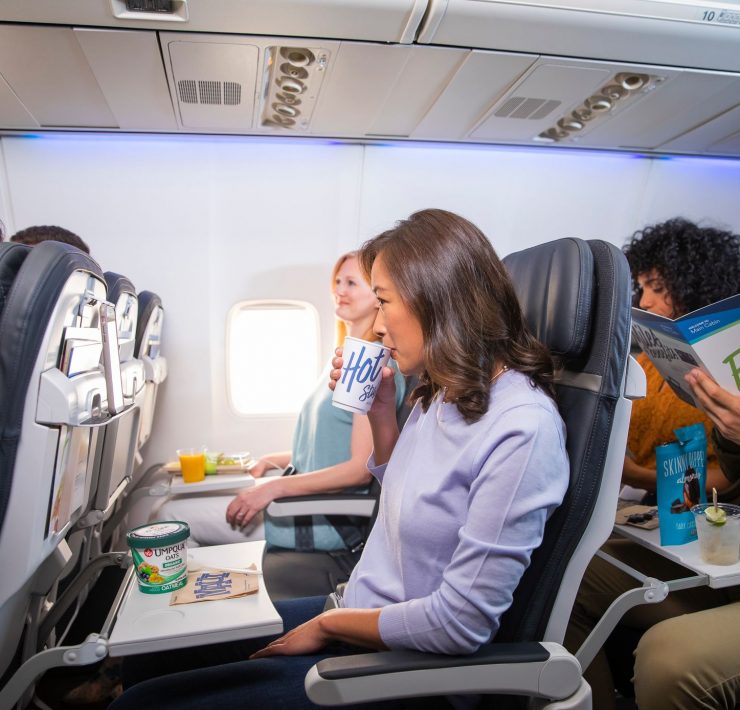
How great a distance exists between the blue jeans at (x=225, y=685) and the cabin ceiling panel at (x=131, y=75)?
6.75 feet

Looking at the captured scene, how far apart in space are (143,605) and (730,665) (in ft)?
4.39

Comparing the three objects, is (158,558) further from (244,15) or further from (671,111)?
(671,111)

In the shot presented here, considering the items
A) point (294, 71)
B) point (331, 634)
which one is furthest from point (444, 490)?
point (294, 71)

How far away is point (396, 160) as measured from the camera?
3.44m

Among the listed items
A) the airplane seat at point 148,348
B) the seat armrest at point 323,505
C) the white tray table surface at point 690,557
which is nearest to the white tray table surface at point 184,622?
the seat armrest at point 323,505

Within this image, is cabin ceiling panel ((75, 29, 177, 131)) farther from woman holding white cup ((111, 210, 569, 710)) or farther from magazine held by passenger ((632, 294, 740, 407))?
magazine held by passenger ((632, 294, 740, 407))

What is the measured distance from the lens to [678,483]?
154 cm

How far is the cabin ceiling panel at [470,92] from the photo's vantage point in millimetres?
2383

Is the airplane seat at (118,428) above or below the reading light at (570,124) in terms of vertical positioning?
below

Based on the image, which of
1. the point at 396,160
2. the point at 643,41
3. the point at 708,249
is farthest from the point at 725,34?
the point at 396,160

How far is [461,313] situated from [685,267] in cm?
135

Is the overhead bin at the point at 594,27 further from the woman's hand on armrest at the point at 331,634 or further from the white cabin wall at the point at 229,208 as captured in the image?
the woman's hand on armrest at the point at 331,634

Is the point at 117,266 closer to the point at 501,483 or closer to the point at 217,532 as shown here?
the point at 217,532

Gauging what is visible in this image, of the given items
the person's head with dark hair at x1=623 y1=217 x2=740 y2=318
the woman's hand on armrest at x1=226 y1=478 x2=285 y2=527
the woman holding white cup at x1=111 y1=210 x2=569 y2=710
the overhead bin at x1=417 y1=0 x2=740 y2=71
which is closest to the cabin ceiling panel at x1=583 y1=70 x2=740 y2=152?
the overhead bin at x1=417 y1=0 x2=740 y2=71
